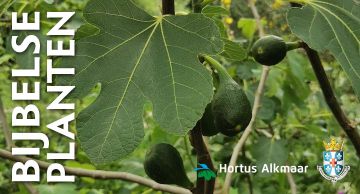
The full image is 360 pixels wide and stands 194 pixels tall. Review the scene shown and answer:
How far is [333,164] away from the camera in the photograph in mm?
1890

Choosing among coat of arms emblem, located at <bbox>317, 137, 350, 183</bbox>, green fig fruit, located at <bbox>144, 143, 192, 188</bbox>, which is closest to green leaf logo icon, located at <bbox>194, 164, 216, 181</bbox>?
green fig fruit, located at <bbox>144, 143, 192, 188</bbox>

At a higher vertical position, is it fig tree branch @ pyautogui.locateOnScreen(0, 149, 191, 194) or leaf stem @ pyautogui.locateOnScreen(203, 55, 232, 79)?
leaf stem @ pyautogui.locateOnScreen(203, 55, 232, 79)

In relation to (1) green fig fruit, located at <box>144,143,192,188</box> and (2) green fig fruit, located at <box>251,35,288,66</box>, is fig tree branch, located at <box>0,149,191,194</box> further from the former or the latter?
(2) green fig fruit, located at <box>251,35,288,66</box>

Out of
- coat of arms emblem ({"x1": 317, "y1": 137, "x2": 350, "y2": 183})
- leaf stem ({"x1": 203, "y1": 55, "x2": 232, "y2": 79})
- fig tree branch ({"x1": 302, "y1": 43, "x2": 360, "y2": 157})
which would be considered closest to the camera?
leaf stem ({"x1": 203, "y1": 55, "x2": 232, "y2": 79})

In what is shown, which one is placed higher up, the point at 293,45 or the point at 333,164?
the point at 293,45

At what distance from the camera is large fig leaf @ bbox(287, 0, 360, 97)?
1.07 meters

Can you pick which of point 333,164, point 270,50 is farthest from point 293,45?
point 333,164

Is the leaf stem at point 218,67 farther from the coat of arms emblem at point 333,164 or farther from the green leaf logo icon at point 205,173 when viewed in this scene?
the coat of arms emblem at point 333,164

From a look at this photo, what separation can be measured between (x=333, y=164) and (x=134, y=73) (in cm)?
108

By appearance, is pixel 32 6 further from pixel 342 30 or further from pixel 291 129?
pixel 291 129

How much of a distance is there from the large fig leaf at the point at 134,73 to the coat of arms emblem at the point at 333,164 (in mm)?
992

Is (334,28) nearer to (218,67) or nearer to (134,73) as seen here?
(218,67)

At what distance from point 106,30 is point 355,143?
73cm

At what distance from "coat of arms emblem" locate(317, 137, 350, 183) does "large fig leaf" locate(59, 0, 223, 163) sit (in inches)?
39.1
